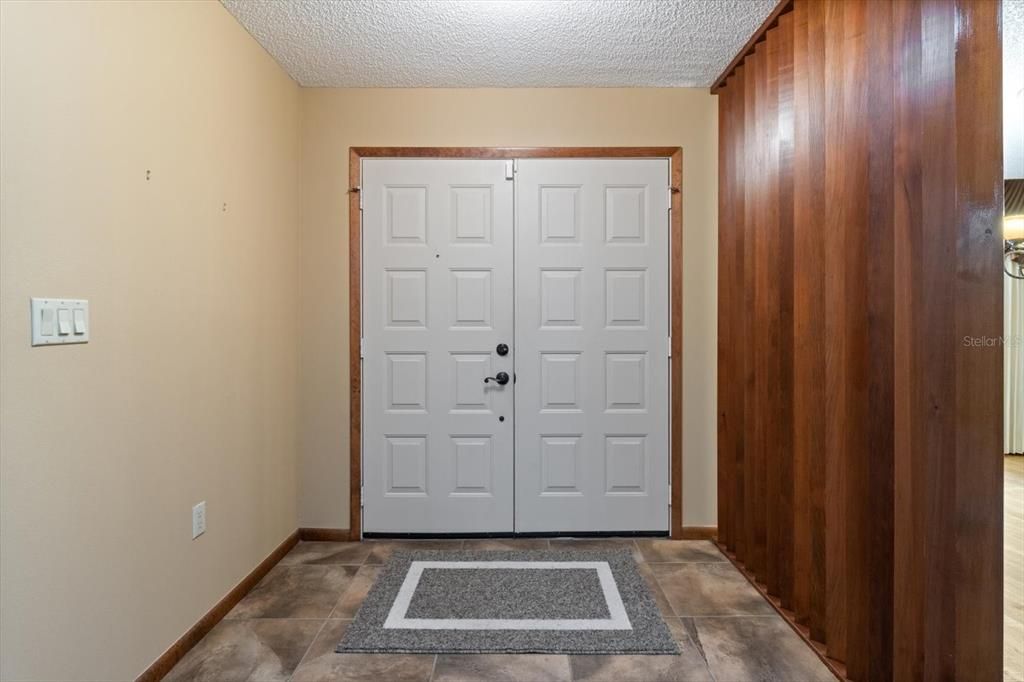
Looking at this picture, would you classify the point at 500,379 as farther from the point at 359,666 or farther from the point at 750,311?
the point at 359,666

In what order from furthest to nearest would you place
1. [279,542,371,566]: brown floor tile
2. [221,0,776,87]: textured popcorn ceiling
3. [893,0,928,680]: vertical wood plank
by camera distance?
[279,542,371,566]: brown floor tile < [221,0,776,87]: textured popcorn ceiling < [893,0,928,680]: vertical wood plank

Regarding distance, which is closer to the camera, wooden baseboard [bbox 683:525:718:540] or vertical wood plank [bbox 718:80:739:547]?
vertical wood plank [bbox 718:80:739:547]

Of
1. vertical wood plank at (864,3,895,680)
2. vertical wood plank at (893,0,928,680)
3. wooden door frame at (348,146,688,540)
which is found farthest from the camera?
wooden door frame at (348,146,688,540)

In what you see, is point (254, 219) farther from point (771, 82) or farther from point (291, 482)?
point (771, 82)

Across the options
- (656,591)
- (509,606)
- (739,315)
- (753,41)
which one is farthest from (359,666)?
(753,41)

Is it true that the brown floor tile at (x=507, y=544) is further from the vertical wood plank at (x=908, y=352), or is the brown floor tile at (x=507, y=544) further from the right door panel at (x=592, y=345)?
the vertical wood plank at (x=908, y=352)

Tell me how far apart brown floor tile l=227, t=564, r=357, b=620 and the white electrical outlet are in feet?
1.45

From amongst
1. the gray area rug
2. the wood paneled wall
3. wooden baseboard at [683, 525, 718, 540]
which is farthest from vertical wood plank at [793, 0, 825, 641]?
wooden baseboard at [683, 525, 718, 540]

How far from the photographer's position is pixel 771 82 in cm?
229

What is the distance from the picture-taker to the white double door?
305 cm

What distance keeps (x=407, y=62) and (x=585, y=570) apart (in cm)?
284

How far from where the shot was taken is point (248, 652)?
6.47 feet

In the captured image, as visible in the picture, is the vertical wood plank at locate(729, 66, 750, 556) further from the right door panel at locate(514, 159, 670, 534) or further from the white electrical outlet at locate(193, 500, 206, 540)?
the white electrical outlet at locate(193, 500, 206, 540)

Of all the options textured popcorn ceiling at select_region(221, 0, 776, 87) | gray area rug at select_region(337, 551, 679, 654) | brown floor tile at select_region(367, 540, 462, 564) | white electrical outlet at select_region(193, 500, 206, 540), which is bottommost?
brown floor tile at select_region(367, 540, 462, 564)
